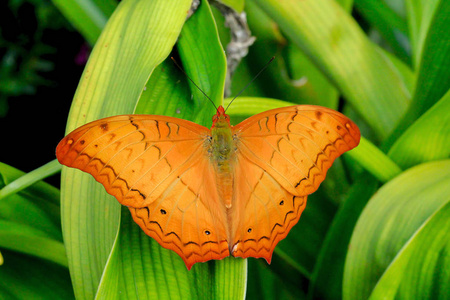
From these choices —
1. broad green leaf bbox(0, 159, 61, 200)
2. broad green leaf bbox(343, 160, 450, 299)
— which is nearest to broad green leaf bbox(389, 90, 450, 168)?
broad green leaf bbox(343, 160, 450, 299)

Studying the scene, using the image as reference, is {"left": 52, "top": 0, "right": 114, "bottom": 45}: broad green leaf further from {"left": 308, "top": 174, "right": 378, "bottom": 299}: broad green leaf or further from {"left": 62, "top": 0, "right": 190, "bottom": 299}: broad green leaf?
{"left": 308, "top": 174, "right": 378, "bottom": 299}: broad green leaf

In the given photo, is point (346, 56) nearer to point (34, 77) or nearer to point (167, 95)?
point (167, 95)

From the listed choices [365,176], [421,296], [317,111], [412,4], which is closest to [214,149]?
[317,111]

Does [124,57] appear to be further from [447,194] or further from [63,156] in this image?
[447,194]

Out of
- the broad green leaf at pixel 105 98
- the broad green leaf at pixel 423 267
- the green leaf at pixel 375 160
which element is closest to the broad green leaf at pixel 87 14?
the broad green leaf at pixel 105 98

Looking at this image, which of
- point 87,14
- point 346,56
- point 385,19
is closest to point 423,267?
point 346,56

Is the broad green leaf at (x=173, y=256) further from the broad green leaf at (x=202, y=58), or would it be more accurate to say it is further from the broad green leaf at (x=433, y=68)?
the broad green leaf at (x=433, y=68)

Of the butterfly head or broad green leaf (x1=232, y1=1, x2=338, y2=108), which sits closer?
the butterfly head
